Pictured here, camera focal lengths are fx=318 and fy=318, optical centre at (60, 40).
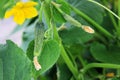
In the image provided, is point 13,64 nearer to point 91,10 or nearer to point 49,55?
point 49,55

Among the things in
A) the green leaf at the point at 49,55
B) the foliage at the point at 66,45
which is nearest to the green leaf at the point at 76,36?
the foliage at the point at 66,45

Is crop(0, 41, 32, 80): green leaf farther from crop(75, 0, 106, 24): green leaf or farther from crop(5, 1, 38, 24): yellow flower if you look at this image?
crop(75, 0, 106, 24): green leaf

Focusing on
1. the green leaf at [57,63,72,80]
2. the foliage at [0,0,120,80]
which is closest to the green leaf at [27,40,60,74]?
the foliage at [0,0,120,80]

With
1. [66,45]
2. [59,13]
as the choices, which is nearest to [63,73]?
[66,45]

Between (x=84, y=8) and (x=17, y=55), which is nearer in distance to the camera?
(x=17, y=55)

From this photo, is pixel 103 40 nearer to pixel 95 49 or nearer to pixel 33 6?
pixel 95 49

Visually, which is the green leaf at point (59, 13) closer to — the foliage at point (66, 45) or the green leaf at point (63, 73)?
the foliage at point (66, 45)

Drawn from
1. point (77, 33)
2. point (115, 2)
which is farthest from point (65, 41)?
point (115, 2)
